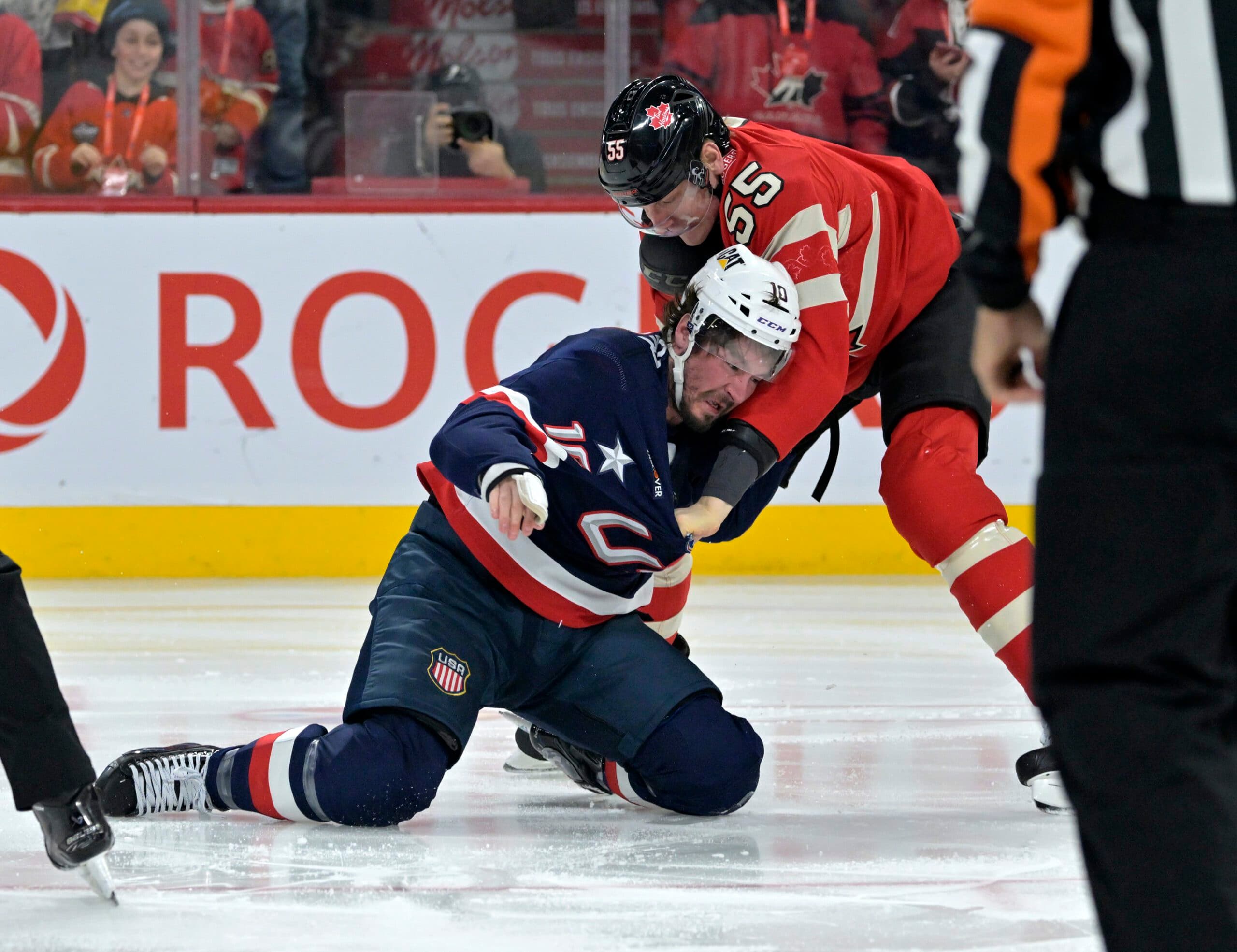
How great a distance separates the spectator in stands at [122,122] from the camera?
202 inches

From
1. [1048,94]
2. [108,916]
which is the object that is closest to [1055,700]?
[1048,94]

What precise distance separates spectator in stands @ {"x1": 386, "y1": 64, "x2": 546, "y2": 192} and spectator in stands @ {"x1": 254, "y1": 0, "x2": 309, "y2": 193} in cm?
31

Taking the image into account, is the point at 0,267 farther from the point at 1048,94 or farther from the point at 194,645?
the point at 1048,94

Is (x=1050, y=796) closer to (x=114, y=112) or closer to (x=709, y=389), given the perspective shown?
(x=709, y=389)

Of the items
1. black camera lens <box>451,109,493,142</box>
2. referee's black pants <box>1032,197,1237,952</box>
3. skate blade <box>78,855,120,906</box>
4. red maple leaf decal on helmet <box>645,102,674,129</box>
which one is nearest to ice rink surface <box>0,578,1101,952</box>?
skate blade <box>78,855,120,906</box>

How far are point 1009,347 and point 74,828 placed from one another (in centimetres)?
106

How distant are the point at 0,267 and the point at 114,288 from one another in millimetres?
353

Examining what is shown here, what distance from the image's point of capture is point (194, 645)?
3.65 m

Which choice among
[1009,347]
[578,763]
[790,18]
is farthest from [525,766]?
[790,18]

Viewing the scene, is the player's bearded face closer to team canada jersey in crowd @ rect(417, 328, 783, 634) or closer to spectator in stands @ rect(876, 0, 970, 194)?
team canada jersey in crowd @ rect(417, 328, 783, 634)

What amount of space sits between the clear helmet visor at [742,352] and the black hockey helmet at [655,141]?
0.33m

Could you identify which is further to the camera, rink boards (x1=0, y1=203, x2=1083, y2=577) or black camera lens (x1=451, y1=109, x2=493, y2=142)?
black camera lens (x1=451, y1=109, x2=493, y2=142)

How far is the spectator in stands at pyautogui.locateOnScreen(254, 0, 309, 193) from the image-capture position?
17.1ft

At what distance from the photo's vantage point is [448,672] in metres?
2.04
